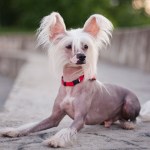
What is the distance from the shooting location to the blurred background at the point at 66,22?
24.1 metres

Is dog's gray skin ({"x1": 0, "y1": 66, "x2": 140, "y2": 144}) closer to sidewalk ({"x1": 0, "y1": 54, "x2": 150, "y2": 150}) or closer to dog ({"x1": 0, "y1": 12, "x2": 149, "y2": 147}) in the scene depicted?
dog ({"x1": 0, "y1": 12, "x2": 149, "y2": 147})

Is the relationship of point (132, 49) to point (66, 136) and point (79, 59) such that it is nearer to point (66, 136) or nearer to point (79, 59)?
point (79, 59)

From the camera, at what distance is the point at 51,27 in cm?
700

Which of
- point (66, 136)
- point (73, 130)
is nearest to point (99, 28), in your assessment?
point (73, 130)

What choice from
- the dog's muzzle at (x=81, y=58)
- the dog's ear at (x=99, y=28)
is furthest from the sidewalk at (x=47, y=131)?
the dog's ear at (x=99, y=28)

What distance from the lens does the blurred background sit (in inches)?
949

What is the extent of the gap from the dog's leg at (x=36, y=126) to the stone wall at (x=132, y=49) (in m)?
11.6

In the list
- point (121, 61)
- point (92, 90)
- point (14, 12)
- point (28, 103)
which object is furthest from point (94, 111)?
point (14, 12)

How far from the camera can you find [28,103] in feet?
33.7

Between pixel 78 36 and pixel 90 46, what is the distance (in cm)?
16

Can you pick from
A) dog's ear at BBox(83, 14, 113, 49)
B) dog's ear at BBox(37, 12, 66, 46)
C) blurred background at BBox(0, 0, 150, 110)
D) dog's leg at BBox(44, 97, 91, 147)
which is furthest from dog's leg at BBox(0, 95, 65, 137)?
blurred background at BBox(0, 0, 150, 110)

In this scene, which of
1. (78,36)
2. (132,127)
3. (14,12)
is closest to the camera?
(78,36)

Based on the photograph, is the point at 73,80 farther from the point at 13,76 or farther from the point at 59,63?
the point at 13,76

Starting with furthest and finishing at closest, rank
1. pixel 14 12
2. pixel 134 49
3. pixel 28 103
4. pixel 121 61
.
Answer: pixel 14 12 < pixel 121 61 < pixel 134 49 < pixel 28 103
